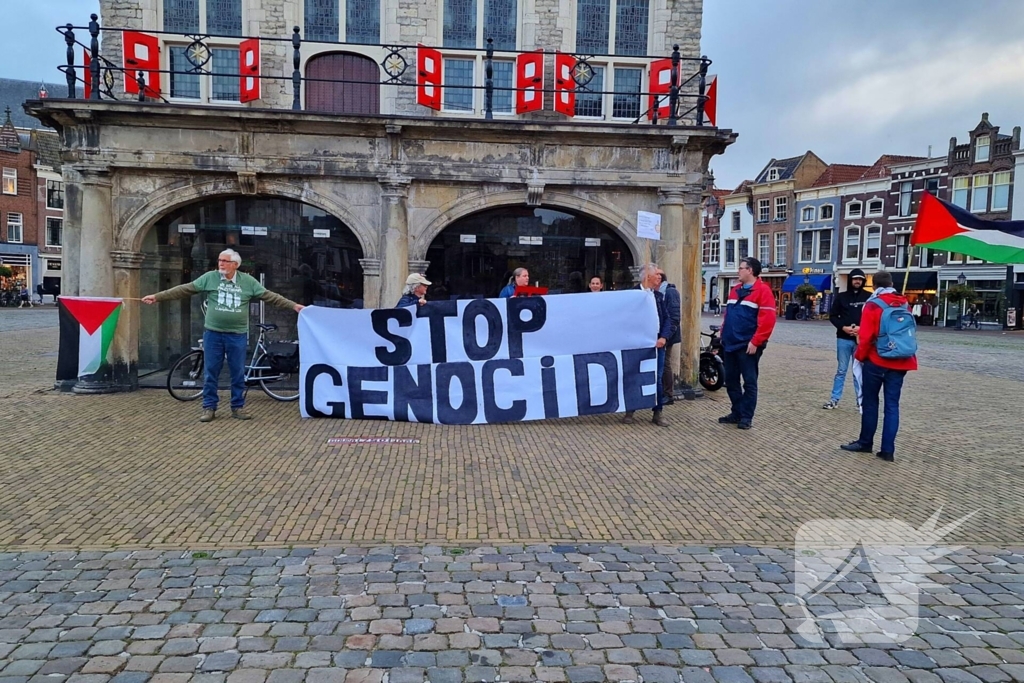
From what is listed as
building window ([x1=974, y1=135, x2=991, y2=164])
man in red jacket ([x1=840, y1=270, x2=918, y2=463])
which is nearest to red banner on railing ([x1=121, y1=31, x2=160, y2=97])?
man in red jacket ([x1=840, y1=270, x2=918, y2=463])

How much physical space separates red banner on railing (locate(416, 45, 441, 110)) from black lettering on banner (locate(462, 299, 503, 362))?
434 centimetres

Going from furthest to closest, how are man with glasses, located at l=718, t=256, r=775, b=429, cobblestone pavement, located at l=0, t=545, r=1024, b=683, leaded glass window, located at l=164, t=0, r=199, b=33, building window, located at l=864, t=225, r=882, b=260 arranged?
building window, located at l=864, t=225, r=882, b=260 < leaded glass window, located at l=164, t=0, r=199, b=33 < man with glasses, located at l=718, t=256, r=775, b=429 < cobblestone pavement, located at l=0, t=545, r=1024, b=683

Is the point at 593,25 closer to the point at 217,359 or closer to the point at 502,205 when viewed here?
the point at 502,205

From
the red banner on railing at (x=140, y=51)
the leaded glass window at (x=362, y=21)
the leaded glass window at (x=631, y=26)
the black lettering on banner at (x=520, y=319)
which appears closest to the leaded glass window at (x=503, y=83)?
the leaded glass window at (x=631, y=26)

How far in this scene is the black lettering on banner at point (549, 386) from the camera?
29.5 feet

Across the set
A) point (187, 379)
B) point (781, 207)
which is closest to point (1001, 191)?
point (781, 207)

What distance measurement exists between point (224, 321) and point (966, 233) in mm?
9425

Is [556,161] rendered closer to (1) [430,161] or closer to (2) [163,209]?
(1) [430,161]

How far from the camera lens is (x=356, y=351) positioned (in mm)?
9148

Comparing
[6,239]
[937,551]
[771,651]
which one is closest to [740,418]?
[937,551]

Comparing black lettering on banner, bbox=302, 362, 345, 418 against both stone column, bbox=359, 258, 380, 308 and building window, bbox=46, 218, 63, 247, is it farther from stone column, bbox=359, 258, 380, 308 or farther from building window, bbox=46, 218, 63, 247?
building window, bbox=46, 218, 63, 247

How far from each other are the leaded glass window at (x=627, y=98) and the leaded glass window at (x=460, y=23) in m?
3.13

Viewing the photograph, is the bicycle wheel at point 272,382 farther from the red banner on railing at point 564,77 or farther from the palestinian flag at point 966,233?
the palestinian flag at point 966,233

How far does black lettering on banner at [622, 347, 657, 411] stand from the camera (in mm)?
9078
